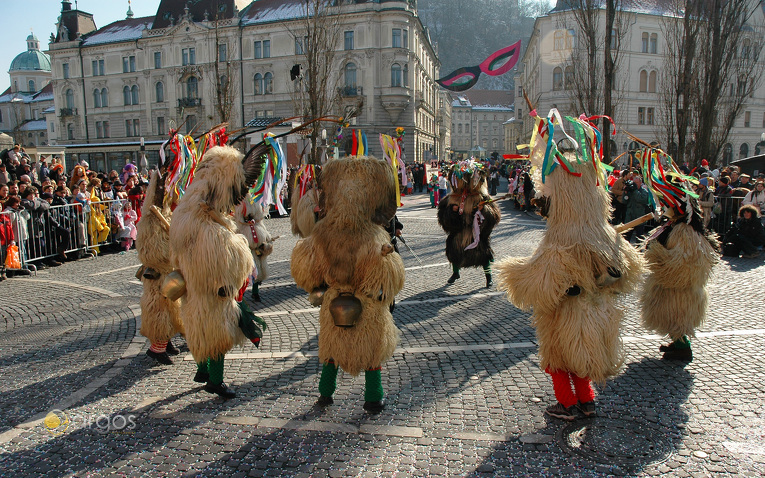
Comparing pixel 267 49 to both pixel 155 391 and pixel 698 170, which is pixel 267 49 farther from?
pixel 155 391

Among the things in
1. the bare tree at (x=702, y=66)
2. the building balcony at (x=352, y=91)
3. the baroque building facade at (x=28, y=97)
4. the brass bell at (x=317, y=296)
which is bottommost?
the brass bell at (x=317, y=296)

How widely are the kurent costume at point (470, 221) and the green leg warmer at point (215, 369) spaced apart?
4424mm

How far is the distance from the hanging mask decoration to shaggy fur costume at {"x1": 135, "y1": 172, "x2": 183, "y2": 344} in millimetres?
4963

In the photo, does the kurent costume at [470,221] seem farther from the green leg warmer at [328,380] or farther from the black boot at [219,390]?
the black boot at [219,390]

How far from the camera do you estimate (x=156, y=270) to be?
475 cm

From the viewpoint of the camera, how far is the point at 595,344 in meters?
3.45

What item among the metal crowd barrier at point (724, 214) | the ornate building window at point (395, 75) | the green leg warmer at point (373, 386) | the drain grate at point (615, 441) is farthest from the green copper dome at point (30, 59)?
the drain grate at point (615, 441)

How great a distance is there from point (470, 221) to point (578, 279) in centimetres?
418

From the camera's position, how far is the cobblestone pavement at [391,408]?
313 centimetres

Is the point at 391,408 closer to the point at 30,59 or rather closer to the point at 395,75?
the point at 395,75

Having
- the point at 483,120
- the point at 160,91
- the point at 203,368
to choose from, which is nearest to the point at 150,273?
the point at 203,368

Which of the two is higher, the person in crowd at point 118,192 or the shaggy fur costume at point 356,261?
the person in crowd at point 118,192

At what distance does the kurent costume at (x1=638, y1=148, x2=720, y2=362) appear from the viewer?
4.48 meters

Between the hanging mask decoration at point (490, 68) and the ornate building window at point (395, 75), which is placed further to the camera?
the ornate building window at point (395, 75)
